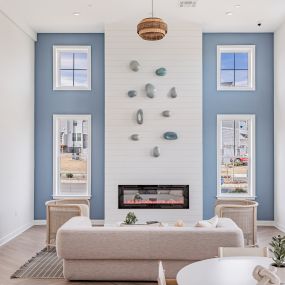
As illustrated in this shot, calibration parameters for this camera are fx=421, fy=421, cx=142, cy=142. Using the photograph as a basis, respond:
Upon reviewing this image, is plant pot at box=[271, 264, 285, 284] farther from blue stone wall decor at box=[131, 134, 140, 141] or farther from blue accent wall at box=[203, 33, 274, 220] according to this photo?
blue accent wall at box=[203, 33, 274, 220]

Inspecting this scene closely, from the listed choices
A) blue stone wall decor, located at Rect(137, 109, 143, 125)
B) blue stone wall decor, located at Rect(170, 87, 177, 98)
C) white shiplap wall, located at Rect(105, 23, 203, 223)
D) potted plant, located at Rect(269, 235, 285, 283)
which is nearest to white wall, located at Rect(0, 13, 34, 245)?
white shiplap wall, located at Rect(105, 23, 203, 223)

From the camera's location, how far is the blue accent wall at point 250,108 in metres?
8.70

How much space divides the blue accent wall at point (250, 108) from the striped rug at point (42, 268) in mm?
3749

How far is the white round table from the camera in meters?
2.61

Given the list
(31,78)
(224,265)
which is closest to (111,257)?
(224,265)

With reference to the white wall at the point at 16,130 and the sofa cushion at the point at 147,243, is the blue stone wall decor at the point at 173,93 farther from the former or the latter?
the sofa cushion at the point at 147,243

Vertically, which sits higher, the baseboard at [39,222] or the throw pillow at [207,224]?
the throw pillow at [207,224]

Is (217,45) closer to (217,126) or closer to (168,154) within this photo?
(217,126)

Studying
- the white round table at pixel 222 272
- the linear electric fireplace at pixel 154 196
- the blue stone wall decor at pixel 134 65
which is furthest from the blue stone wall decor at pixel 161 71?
the white round table at pixel 222 272

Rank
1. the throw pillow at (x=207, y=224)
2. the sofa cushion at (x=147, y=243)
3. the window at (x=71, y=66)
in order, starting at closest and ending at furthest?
the sofa cushion at (x=147, y=243) → the throw pillow at (x=207, y=224) → the window at (x=71, y=66)

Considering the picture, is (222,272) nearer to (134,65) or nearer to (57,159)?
(134,65)

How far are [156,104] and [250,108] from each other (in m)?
2.01

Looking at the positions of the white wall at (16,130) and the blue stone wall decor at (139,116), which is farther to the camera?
the blue stone wall decor at (139,116)

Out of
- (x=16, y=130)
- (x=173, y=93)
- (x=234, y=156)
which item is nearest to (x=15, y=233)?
(x=16, y=130)
